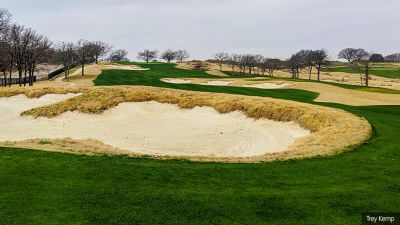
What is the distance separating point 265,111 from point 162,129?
9.05 m

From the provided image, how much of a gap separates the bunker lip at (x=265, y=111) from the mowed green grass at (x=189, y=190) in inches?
112

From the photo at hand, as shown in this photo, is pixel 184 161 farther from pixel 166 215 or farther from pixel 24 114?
pixel 24 114

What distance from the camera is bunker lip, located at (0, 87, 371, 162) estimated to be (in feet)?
65.7

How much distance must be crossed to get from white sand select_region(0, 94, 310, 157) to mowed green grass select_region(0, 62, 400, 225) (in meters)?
8.43

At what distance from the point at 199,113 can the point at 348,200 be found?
26.4 metres

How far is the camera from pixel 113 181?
12.8 m

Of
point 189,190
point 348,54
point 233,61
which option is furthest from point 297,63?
point 189,190

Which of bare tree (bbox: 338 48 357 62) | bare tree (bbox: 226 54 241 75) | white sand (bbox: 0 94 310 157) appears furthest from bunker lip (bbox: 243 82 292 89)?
bare tree (bbox: 338 48 357 62)

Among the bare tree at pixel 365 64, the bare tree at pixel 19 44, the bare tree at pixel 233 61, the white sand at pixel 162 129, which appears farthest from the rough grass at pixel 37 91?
the bare tree at pixel 233 61

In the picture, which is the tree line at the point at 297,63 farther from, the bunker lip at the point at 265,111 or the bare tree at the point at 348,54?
the bunker lip at the point at 265,111

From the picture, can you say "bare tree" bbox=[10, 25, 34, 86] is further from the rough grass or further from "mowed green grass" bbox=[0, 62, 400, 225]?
"mowed green grass" bbox=[0, 62, 400, 225]

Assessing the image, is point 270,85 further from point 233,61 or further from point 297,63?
point 233,61

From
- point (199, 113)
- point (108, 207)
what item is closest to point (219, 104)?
point (199, 113)

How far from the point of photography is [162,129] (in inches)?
1286
